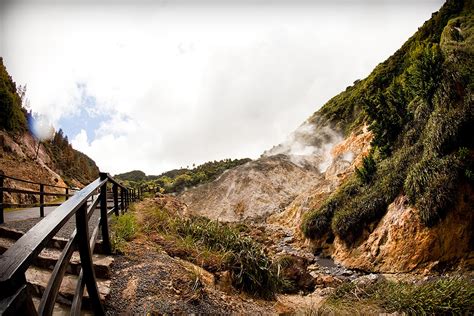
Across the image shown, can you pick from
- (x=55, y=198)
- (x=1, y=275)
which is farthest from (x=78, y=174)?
(x=1, y=275)

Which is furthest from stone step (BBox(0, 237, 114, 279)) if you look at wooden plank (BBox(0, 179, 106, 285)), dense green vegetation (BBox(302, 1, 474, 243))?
dense green vegetation (BBox(302, 1, 474, 243))

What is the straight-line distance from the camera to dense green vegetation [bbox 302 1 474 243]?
1057 centimetres

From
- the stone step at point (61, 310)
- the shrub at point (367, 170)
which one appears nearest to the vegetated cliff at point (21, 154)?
the stone step at point (61, 310)

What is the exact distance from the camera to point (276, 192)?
34.2m

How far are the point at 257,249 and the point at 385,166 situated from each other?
11537 mm

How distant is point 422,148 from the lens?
12719 mm

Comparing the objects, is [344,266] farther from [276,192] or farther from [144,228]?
[276,192]

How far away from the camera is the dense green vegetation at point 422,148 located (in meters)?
10.6

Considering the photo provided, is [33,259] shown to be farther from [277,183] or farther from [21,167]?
[277,183]

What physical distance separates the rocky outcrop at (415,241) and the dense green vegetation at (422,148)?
0.34 metres

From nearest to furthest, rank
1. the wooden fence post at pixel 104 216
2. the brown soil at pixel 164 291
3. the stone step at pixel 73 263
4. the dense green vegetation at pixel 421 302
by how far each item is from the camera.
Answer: the brown soil at pixel 164 291 → the stone step at pixel 73 263 → the wooden fence post at pixel 104 216 → the dense green vegetation at pixel 421 302

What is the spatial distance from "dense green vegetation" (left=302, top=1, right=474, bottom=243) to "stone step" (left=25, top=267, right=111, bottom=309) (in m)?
10.9

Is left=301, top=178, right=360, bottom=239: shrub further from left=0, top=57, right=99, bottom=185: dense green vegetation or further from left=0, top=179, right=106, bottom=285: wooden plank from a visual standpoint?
left=0, top=57, right=99, bottom=185: dense green vegetation

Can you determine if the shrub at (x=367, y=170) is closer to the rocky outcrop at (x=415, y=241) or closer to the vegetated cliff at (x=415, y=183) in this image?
the vegetated cliff at (x=415, y=183)
